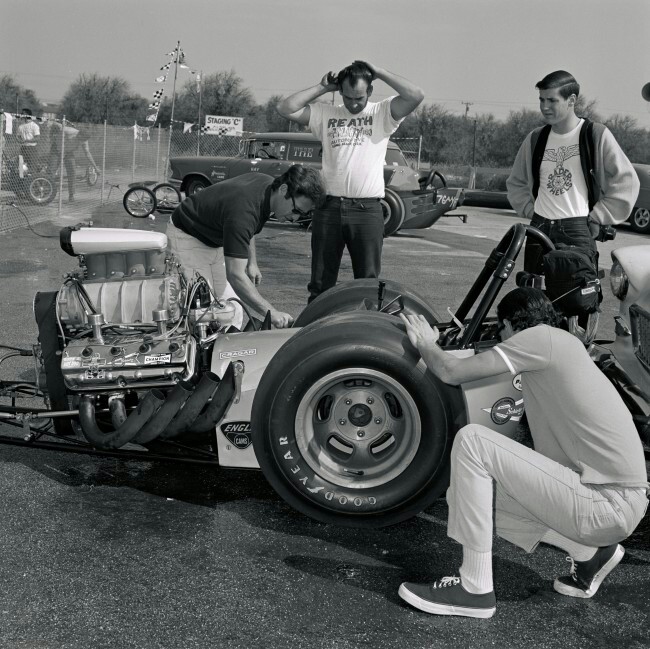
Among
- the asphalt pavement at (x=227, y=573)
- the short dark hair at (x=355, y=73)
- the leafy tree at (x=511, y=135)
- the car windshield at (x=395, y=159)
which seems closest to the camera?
the asphalt pavement at (x=227, y=573)

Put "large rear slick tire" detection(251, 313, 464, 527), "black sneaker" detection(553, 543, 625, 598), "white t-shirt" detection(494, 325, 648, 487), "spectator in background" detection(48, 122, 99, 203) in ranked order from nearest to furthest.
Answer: "white t-shirt" detection(494, 325, 648, 487), "black sneaker" detection(553, 543, 625, 598), "large rear slick tire" detection(251, 313, 464, 527), "spectator in background" detection(48, 122, 99, 203)

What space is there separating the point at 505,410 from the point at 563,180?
218 centimetres

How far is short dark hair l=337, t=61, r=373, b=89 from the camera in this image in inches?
234

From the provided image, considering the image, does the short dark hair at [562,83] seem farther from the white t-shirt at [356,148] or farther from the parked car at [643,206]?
the parked car at [643,206]

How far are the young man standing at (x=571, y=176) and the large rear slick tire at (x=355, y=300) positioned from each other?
0.93 metres

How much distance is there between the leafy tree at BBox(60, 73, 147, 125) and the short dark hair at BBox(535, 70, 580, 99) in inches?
2330

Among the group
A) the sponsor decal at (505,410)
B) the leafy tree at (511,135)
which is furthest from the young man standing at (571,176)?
the leafy tree at (511,135)

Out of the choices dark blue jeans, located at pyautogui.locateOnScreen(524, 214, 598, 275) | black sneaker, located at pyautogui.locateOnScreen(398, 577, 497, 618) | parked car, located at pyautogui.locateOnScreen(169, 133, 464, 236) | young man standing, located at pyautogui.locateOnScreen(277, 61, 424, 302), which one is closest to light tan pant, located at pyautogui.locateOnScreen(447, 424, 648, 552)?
black sneaker, located at pyautogui.locateOnScreen(398, 577, 497, 618)

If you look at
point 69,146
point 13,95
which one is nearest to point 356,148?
point 69,146

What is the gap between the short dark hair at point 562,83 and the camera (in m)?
5.20

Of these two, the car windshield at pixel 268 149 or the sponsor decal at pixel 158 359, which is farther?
the car windshield at pixel 268 149

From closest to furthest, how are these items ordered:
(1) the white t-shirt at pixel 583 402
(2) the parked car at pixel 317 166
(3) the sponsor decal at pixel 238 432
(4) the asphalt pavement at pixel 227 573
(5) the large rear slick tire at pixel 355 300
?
(4) the asphalt pavement at pixel 227 573, (1) the white t-shirt at pixel 583 402, (3) the sponsor decal at pixel 238 432, (5) the large rear slick tire at pixel 355 300, (2) the parked car at pixel 317 166

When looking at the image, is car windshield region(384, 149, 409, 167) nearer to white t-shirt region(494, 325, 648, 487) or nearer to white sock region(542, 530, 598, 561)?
white sock region(542, 530, 598, 561)

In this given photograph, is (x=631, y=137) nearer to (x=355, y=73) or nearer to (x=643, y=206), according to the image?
(x=643, y=206)
